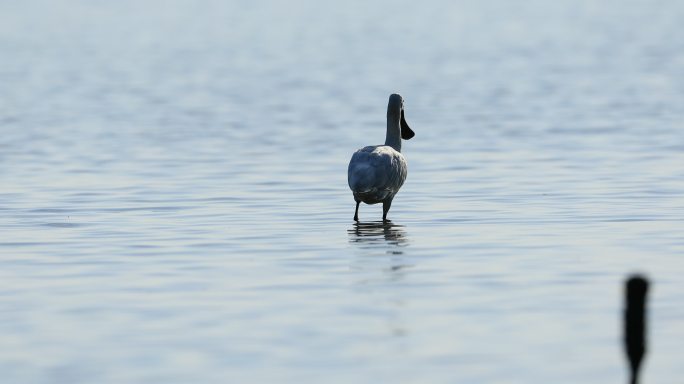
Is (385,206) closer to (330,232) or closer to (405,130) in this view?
(330,232)

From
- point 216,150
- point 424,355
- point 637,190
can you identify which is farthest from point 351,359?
point 216,150

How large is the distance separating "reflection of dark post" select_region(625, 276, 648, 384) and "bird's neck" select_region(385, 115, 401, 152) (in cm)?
1322

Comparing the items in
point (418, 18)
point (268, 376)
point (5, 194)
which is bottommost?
point (268, 376)

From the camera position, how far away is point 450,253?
1573cm

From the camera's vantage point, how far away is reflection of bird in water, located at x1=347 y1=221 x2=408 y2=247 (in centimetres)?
1696

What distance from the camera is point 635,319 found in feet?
23.0

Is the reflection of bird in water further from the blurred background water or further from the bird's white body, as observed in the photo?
the bird's white body

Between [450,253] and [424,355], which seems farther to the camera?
[450,253]

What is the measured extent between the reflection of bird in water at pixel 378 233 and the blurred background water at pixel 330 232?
51 mm

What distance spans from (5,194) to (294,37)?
57.3 metres

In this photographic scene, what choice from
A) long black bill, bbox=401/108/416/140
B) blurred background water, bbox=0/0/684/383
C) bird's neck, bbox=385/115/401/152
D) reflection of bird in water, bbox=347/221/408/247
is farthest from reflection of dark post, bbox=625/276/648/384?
long black bill, bbox=401/108/416/140

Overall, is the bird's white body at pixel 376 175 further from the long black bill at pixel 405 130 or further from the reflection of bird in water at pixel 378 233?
the long black bill at pixel 405 130

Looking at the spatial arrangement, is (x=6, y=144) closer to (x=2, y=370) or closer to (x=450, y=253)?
(x=450, y=253)

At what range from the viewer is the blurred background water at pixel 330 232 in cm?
1127
